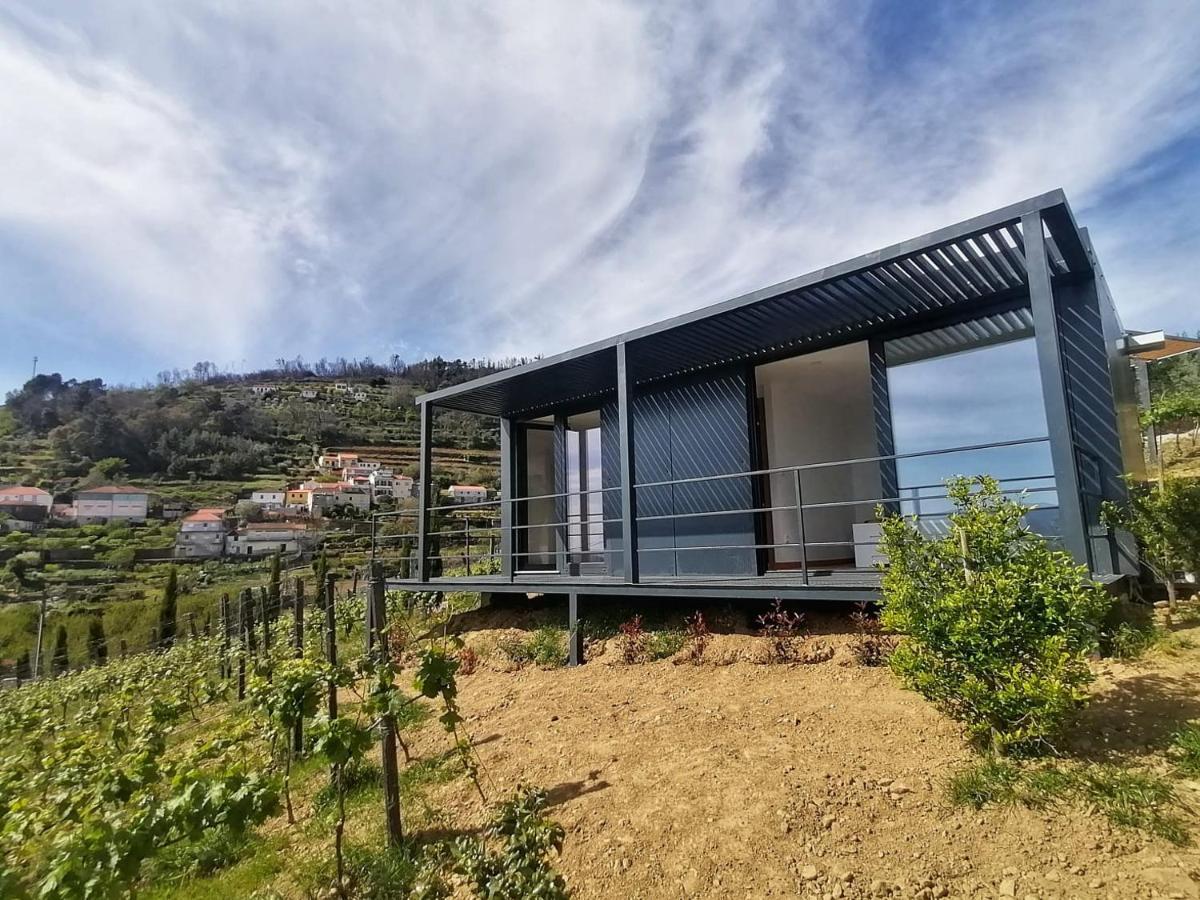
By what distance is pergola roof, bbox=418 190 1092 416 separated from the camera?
5016 millimetres

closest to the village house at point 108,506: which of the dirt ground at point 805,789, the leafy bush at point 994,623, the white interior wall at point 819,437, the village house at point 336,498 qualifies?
the village house at point 336,498

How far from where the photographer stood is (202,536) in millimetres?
51531

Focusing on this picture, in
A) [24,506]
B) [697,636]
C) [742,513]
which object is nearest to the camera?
[697,636]

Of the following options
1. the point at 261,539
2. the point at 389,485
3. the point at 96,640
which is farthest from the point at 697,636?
the point at 389,485

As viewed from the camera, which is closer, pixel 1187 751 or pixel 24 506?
pixel 1187 751

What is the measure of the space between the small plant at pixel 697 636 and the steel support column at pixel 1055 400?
298 centimetres

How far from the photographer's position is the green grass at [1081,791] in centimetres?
264

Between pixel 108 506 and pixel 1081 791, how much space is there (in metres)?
69.8

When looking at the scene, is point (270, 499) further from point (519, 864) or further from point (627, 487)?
point (519, 864)

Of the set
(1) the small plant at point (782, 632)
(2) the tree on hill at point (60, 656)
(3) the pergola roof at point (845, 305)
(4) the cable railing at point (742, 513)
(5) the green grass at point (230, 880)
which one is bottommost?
(2) the tree on hill at point (60, 656)

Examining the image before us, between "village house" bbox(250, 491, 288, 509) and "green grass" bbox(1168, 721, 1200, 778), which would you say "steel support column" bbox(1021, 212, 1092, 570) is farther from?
"village house" bbox(250, 491, 288, 509)

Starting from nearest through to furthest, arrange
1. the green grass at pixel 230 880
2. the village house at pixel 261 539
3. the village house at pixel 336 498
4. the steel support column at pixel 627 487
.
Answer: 1. the green grass at pixel 230 880
2. the steel support column at pixel 627 487
3. the village house at pixel 261 539
4. the village house at pixel 336 498

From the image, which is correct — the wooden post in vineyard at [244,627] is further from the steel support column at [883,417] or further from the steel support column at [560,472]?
the steel support column at [883,417]

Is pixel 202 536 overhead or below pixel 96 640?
overhead
